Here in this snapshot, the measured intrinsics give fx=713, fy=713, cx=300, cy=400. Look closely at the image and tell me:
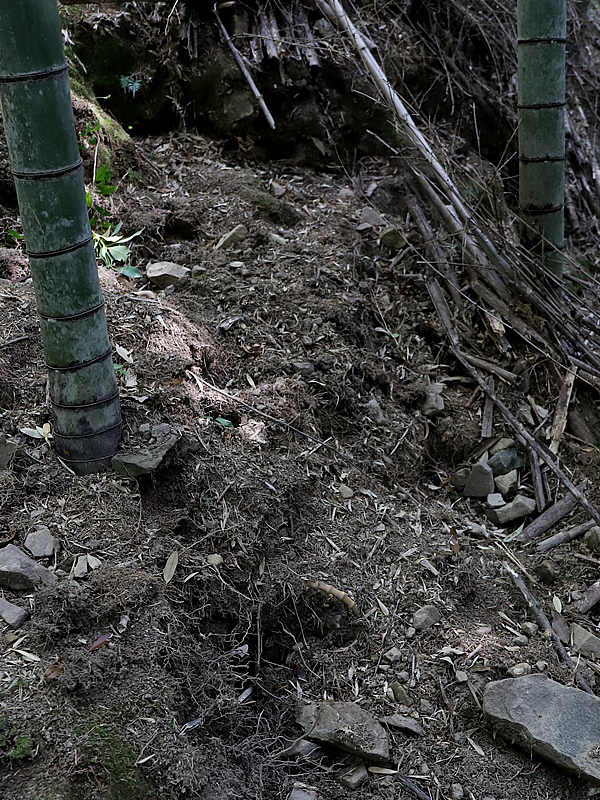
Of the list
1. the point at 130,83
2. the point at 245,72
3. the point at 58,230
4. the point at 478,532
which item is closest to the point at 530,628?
the point at 478,532

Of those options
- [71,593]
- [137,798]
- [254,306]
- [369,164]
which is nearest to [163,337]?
[254,306]

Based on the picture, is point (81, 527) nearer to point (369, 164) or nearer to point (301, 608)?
point (301, 608)

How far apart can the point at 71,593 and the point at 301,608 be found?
831 millimetres

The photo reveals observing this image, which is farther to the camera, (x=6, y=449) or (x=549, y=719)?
(x=6, y=449)

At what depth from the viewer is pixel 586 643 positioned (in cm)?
267

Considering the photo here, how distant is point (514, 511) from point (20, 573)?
2110mm

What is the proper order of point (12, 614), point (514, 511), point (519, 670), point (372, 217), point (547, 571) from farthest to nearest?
1. point (372, 217)
2. point (514, 511)
3. point (547, 571)
4. point (519, 670)
5. point (12, 614)

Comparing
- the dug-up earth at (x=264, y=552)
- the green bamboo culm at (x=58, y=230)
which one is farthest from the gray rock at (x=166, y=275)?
the green bamboo culm at (x=58, y=230)

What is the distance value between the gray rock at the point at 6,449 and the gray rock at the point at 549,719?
1847mm

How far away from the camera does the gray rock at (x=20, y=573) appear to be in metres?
2.21

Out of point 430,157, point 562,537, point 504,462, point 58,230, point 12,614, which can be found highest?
point 58,230

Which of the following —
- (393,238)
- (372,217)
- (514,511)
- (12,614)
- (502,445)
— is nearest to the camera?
(12,614)

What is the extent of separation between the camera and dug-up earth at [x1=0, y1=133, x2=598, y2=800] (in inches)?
81.3

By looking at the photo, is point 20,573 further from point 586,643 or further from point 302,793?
point 586,643
